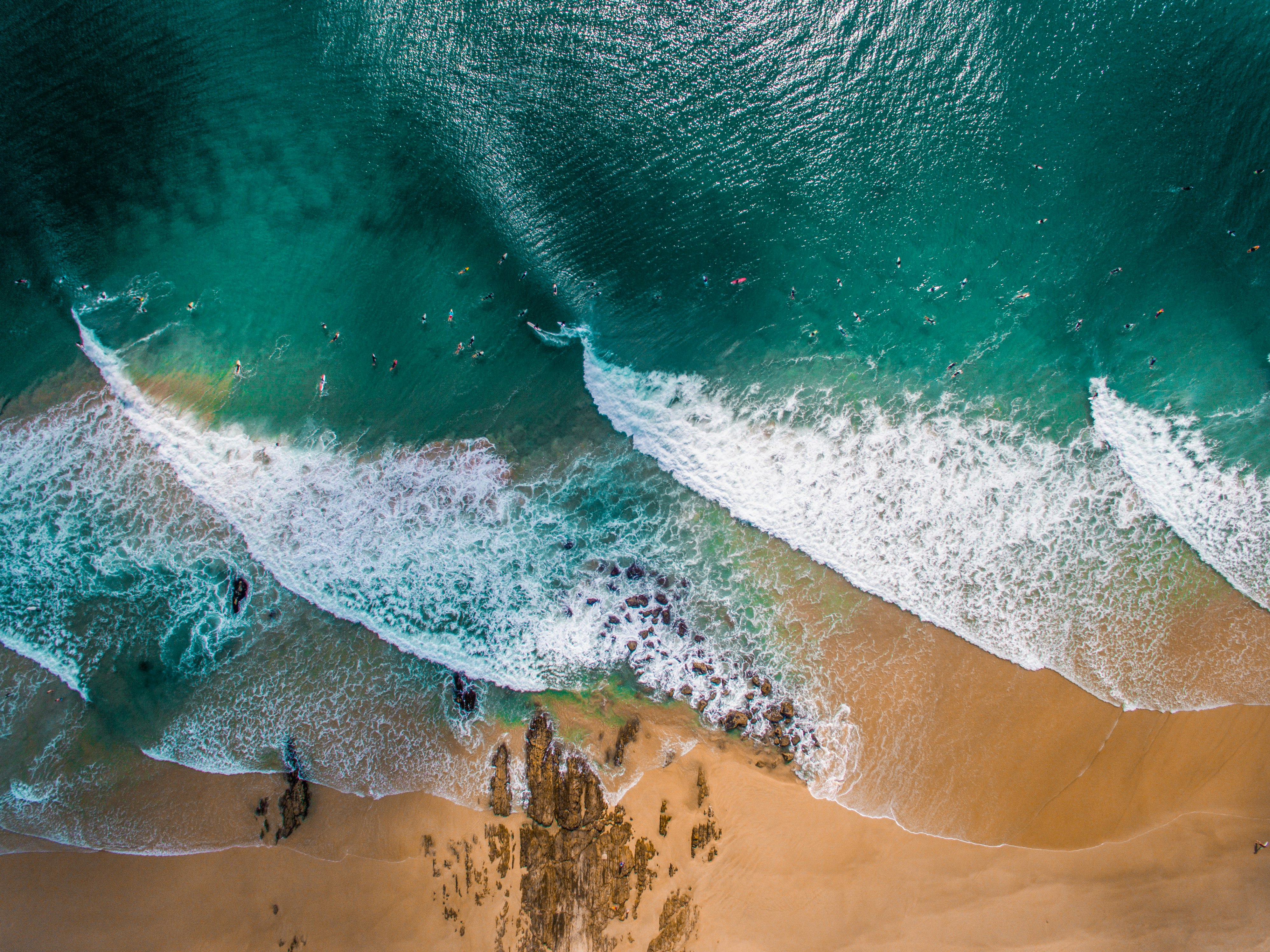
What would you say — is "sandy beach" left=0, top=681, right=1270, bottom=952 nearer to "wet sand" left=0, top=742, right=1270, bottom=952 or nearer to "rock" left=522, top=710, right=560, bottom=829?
"wet sand" left=0, top=742, right=1270, bottom=952

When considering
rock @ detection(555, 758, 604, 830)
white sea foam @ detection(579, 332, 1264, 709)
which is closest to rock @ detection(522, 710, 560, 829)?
rock @ detection(555, 758, 604, 830)

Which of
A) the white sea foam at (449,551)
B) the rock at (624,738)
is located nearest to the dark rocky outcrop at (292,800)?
the white sea foam at (449,551)

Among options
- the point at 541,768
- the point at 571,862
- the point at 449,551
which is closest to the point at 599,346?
the point at 449,551

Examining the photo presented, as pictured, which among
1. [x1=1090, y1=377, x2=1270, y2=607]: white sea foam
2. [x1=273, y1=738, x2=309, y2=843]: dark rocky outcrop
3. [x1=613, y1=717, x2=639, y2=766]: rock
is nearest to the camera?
[x1=273, y1=738, x2=309, y2=843]: dark rocky outcrop

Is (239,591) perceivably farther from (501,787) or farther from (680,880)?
(680,880)

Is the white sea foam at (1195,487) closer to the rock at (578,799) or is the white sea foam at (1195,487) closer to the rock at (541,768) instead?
the rock at (578,799)

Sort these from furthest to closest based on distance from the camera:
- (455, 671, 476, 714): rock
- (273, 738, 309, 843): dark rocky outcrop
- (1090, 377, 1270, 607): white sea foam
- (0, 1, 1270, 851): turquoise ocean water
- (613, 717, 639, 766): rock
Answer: (1090, 377, 1270, 607): white sea foam → (0, 1, 1270, 851): turquoise ocean water → (455, 671, 476, 714): rock → (613, 717, 639, 766): rock → (273, 738, 309, 843): dark rocky outcrop

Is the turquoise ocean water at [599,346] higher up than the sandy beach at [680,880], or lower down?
higher up
